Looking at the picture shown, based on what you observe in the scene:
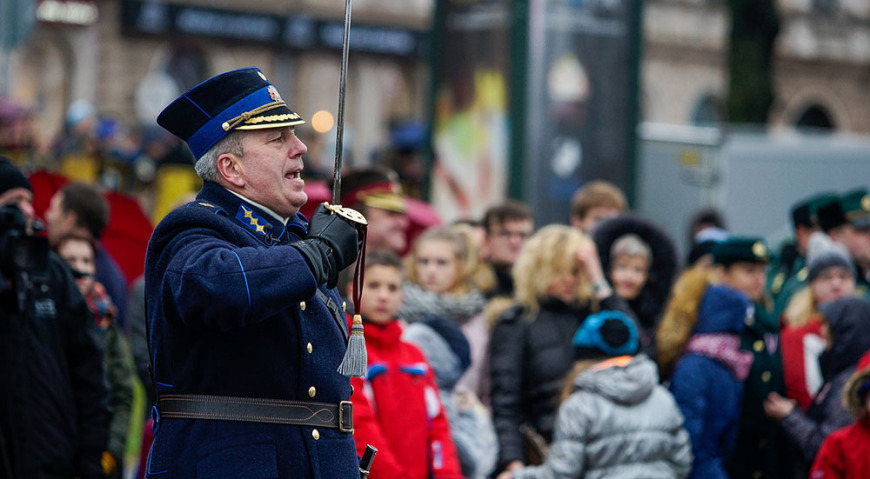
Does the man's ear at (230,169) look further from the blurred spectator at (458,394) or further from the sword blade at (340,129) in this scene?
the blurred spectator at (458,394)

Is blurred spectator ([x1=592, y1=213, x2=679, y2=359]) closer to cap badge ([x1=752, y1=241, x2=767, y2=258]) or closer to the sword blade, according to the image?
cap badge ([x1=752, y1=241, x2=767, y2=258])

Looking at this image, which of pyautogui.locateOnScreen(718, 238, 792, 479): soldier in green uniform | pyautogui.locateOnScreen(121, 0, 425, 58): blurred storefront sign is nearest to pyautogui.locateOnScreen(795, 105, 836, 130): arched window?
pyautogui.locateOnScreen(121, 0, 425, 58): blurred storefront sign

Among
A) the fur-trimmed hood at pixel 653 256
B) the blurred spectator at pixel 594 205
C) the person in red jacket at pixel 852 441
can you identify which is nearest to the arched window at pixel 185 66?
the blurred spectator at pixel 594 205

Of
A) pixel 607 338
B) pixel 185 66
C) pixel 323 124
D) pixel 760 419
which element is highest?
pixel 185 66

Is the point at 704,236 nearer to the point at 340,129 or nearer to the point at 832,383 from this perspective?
the point at 832,383

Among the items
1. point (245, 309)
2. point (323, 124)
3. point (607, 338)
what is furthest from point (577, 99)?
point (323, 124)

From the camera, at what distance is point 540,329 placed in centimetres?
659

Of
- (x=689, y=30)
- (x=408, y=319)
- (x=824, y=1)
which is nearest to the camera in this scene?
(x=408, y=319)

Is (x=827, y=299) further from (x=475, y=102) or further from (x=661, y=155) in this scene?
(x=661, y=155)

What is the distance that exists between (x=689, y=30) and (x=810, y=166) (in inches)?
700

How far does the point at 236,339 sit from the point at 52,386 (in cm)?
193

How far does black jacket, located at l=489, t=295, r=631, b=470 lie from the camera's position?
251 inches

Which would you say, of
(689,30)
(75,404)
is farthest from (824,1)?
(75,404)

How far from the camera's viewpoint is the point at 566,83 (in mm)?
11141
